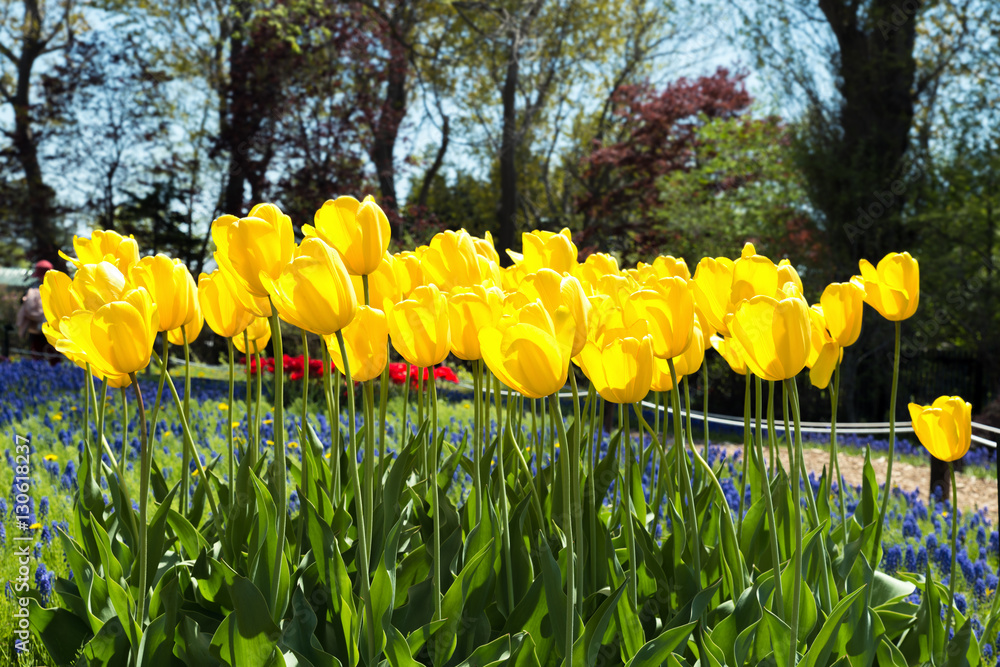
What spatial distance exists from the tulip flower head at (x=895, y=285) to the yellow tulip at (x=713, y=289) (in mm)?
309

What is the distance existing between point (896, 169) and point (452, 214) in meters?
14.2

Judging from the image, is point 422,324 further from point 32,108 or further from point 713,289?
point 32,108

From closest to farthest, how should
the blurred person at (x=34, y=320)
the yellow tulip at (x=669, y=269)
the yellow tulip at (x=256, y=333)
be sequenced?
1. the yellow tulip at (x=669, y=269)
2. the yellow tulip at (x=256, y=333)
3. the blurred person at (x=34, y=320)

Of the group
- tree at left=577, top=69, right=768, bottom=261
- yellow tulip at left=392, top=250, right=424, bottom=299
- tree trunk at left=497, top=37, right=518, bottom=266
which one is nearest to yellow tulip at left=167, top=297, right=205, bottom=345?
A: yellow tulip at left=392, top=250, right=424, bottom=299

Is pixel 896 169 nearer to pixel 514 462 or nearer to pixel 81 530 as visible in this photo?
pixel 514 462

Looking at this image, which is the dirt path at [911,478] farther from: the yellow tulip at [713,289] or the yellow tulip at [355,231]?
the yellow tulip at [355,231]

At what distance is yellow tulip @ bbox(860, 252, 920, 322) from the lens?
5.14ft

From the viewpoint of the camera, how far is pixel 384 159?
15391 mm

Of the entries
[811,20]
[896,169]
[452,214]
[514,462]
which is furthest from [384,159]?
[514,462]

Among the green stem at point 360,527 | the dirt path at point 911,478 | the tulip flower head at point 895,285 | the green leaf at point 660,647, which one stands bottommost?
the dirt path at point 911,478

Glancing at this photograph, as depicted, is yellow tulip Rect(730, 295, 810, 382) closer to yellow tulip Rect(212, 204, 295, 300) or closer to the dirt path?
yellow tulip Rect(212, 204, 295, 300)

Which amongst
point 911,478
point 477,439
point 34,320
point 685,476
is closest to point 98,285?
point 477,439

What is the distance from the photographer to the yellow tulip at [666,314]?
1.26m

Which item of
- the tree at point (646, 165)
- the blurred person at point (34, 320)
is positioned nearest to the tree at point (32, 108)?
the blurred person at point (34, 320)
